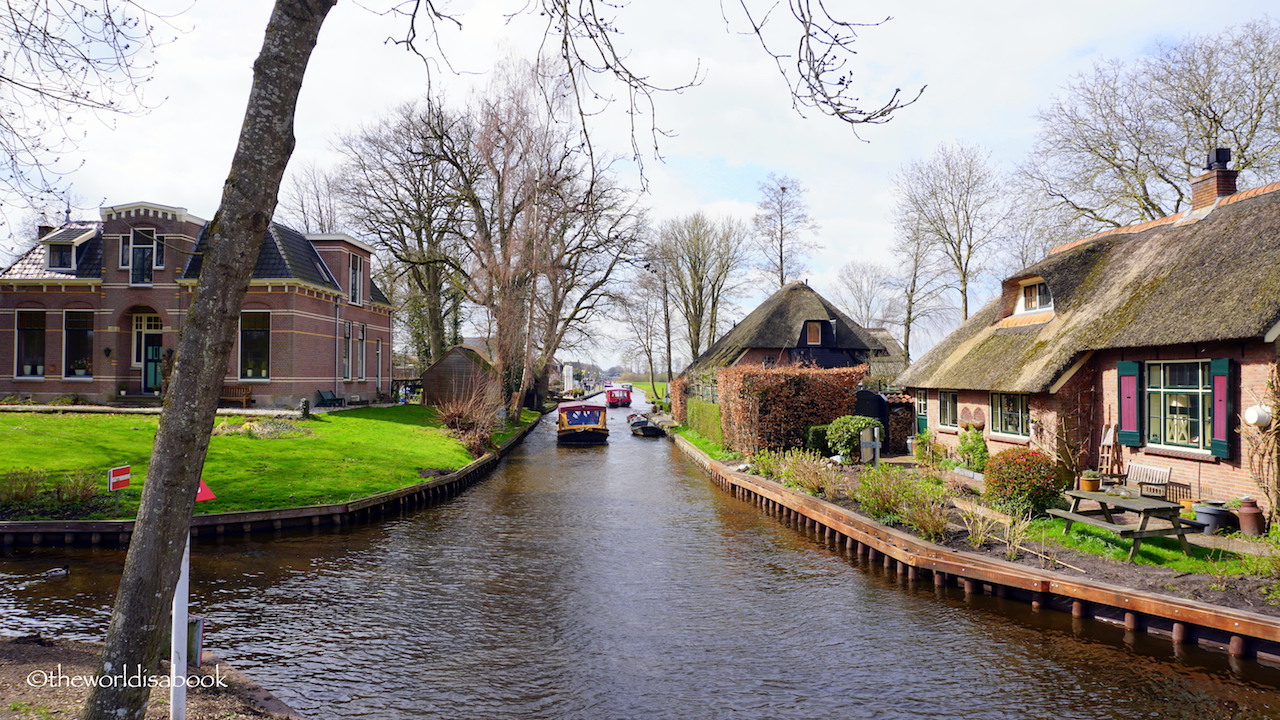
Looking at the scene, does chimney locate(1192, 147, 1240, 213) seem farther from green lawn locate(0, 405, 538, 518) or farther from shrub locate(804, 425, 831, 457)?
green lawn locate(0, 405, 538, 518)

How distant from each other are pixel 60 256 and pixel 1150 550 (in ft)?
107

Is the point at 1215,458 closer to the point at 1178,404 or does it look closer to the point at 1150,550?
the point at 1178,404

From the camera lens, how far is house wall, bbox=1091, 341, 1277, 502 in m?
10.2

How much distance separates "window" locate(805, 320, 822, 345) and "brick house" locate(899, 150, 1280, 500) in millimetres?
19316

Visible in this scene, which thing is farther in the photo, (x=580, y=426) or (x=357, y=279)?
(x=357, y=279)

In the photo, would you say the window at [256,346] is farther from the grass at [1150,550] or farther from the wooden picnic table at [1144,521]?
the wooden picnic table at [1144,521]

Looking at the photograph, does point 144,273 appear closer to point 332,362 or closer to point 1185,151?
point 332,362

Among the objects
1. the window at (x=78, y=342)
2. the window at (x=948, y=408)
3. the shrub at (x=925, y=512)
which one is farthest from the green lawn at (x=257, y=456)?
the window at (x=948, y=408)

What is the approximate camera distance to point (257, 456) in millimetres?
16531

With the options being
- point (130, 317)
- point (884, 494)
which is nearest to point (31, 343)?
point (130, 317)

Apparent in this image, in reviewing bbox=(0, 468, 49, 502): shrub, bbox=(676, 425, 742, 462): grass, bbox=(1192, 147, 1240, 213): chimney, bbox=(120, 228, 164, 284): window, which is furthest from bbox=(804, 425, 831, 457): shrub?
bbox=(120, 228, 164, 284): window

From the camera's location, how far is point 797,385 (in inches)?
777

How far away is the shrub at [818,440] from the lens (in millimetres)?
19438

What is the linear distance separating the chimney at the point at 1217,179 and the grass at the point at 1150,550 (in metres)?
7.59
